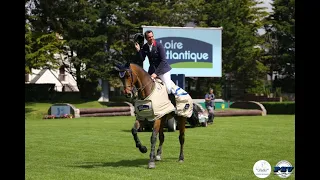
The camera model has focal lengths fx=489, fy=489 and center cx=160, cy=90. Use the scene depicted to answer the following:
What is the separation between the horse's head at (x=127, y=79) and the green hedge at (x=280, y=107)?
33.2 metres

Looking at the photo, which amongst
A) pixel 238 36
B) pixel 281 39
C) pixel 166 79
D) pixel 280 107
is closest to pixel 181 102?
pixel 166 79

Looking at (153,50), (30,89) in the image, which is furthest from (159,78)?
(30,89)

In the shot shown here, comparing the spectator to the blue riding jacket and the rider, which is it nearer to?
the rider

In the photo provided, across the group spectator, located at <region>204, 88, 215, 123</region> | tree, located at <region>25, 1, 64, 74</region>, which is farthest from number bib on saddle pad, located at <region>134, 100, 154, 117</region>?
tree, located at <region>25, 1, 64, 74</region>

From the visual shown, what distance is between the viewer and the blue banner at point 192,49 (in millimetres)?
35719

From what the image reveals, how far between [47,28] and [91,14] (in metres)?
4.95

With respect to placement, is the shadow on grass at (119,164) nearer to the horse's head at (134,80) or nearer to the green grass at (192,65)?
the horse's head at (134,80)

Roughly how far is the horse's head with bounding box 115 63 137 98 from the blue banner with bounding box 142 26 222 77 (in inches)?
955

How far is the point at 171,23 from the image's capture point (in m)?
54.0

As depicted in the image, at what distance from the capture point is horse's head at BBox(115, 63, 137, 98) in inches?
429

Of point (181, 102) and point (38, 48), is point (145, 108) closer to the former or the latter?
point (181, 102)

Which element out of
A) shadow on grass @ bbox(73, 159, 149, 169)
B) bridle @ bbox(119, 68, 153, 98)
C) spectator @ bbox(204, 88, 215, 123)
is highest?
bridle @ bbox(119, 68, 153, 98)
